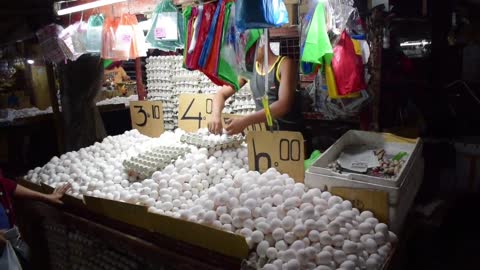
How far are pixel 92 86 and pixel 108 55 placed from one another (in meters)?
2.42

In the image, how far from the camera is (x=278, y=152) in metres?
2.38

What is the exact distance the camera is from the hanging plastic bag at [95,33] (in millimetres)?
3678

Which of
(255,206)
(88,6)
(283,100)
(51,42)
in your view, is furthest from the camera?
(51,42)

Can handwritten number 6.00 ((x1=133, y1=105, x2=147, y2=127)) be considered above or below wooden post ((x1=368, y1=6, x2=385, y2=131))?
below

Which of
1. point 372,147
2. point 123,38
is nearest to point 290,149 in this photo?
point 372,147

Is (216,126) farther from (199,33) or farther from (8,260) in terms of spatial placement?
(8,260)

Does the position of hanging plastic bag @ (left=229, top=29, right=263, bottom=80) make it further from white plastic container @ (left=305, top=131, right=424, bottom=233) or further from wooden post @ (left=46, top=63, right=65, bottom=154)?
wooden post @ (left=46, top=63, right=65, bottom=154)

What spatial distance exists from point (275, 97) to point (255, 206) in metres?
1.25

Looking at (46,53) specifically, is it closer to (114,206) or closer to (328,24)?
(114,206)

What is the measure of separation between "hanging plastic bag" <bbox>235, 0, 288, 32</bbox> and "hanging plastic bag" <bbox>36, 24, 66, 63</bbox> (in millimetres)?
2680

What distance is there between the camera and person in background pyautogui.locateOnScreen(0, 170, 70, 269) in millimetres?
2372

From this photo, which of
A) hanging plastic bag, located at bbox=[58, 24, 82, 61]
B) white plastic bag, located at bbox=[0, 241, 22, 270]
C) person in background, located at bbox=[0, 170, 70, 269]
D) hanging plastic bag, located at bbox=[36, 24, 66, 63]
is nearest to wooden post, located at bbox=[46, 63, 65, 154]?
hanging plastic bag, located at bbox=[36, 24, 66, 63]

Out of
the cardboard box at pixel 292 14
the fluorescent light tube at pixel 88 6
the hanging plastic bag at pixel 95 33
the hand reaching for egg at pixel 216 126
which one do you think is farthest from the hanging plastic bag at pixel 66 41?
the cardboard box at pixel 292 14

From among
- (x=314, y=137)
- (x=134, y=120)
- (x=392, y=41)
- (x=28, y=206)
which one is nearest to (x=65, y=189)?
(x=28, y=206)
